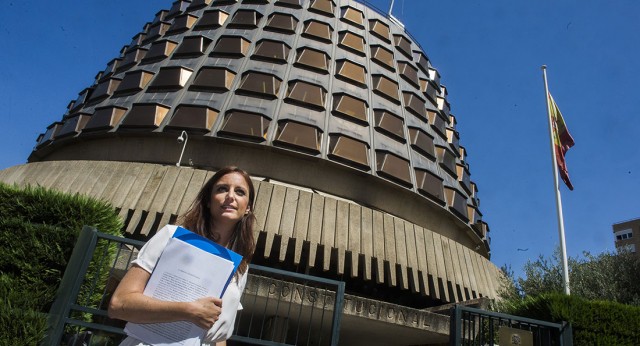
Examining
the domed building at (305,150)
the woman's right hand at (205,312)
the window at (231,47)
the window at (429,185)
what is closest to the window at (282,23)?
the domed building at (305,150)

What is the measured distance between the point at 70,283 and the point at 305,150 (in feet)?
47.9

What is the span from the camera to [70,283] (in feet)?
20.2

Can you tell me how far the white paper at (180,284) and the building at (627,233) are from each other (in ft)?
234

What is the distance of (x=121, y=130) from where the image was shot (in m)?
21.6

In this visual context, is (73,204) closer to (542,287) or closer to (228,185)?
(228,185)

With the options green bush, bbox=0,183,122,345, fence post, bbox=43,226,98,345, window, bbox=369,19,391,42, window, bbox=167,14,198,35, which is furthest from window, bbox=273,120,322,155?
fence post, bbox=43,226,98,345

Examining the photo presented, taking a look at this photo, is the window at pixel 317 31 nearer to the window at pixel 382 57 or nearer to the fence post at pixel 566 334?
the window at pixel 382 57

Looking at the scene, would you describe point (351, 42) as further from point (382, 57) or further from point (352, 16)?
point (352, 16)

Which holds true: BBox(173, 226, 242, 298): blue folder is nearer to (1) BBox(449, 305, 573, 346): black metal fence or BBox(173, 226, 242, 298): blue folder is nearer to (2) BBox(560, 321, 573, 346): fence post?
(1) BBox(449, 305, 573, 346): black metal fence

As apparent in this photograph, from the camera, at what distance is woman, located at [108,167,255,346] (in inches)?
94.7

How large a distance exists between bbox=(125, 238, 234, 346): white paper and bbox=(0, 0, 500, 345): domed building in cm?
1277

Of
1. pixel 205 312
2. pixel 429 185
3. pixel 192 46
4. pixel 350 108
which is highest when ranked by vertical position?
pixel 192 46

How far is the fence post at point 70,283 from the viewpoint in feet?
19.3

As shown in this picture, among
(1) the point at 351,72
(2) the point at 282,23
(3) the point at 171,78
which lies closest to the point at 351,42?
(1) the point at 351,72
